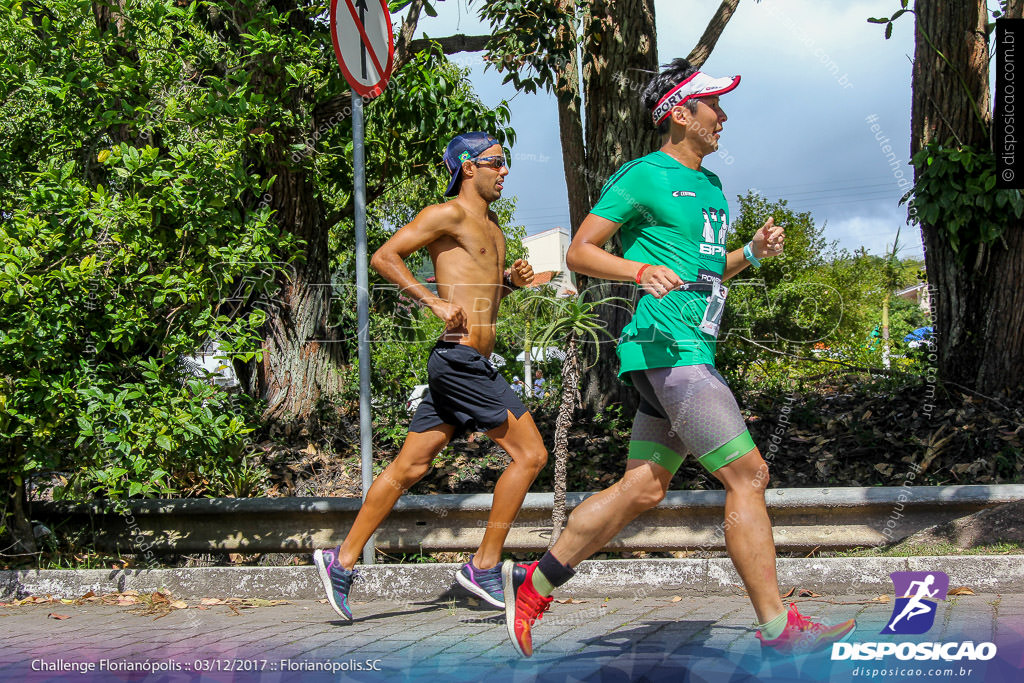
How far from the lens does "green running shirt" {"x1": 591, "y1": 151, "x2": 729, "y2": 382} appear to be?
3275mm

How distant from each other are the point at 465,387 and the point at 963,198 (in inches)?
183

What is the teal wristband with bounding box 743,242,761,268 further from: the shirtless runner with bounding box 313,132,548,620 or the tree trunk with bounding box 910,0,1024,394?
the tree trunk with bounding box 910,0,1024,394

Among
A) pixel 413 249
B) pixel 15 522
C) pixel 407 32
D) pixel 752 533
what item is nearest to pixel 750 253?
pixel 752 533

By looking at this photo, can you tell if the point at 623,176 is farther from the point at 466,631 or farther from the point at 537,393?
the point at 537,393

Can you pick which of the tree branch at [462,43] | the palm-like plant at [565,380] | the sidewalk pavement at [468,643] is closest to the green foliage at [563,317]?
the palm-like plant at [565,380]

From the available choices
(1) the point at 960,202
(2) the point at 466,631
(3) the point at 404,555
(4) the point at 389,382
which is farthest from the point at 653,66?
(2) the point at 466,631

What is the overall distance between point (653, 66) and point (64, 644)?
614cm

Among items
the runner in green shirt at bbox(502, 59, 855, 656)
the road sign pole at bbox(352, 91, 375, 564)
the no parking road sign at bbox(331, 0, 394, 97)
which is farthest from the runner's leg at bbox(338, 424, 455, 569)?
the no parking road sign at bbox(331, 0, 394, 97)

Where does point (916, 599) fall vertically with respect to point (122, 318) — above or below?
below

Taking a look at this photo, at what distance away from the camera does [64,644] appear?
400 centimetres

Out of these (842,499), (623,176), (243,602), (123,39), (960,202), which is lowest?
(243,602)

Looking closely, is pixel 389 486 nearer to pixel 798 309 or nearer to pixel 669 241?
pixel 669 241

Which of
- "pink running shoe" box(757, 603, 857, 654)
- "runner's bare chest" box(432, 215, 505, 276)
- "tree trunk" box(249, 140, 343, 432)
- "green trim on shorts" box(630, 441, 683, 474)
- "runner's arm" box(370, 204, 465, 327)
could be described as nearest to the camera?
"pink running shoe" box(757, 603, 857, 654)

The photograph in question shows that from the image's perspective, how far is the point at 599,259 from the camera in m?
3.33
